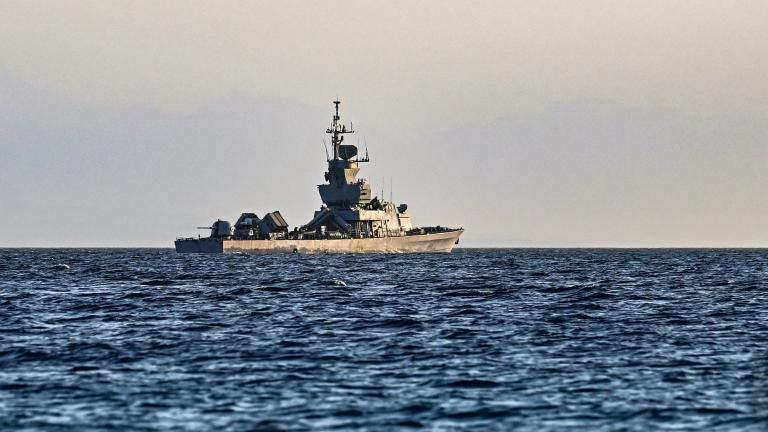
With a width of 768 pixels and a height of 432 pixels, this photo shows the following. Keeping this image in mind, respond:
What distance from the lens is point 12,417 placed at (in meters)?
17.7

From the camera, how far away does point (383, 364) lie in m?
24.1

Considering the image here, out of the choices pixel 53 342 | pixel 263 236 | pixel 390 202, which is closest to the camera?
pixel 53 342

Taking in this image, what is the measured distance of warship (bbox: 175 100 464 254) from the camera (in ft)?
516

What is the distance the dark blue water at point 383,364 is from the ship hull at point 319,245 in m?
108

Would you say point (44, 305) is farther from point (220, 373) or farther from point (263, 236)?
point (263, 236)

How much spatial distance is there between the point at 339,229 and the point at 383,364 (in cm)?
14445

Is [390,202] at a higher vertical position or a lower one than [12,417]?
higher

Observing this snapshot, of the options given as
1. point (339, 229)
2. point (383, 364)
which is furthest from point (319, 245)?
point (383, 364)

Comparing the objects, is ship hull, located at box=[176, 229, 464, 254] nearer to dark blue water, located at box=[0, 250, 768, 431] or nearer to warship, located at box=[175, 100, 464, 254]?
warship, located at box=[175, 100, 464, 254]

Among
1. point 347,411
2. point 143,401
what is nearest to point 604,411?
point 347,411

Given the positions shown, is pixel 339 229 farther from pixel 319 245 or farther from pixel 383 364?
pixel 383 364

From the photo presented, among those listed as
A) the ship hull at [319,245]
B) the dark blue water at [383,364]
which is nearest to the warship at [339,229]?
the ship hull at [319,245]

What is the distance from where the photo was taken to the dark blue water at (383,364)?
1788 centimetres

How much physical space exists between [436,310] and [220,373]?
1831cm
